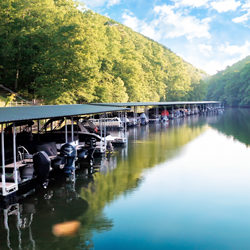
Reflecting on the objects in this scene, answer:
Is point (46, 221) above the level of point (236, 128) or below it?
below

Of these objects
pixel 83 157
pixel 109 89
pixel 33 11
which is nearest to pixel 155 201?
pixel 83 157

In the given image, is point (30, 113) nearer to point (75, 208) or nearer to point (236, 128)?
point (75, 208)

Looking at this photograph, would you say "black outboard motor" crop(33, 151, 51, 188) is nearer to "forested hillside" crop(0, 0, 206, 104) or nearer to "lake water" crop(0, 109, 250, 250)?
"lake water" crop(0, 109, 250, 250)

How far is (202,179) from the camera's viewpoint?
13094mm

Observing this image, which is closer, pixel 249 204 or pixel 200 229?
A: pixel 200 229

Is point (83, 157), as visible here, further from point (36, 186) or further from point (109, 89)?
point (109, 89)

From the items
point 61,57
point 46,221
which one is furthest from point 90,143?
point 61,57

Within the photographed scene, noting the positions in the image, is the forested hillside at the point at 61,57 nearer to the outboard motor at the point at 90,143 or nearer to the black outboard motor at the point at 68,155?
the outboard motor at the point at 90,143

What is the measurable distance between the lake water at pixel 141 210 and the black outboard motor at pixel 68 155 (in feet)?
2.17

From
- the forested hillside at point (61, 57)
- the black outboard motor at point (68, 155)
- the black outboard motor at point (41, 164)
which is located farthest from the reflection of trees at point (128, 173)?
the forested hillside at point (61, 57)

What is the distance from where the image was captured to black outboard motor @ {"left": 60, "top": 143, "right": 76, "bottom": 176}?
13250 mm

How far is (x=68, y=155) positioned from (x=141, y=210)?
486 centimetres

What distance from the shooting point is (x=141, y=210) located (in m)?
9.57

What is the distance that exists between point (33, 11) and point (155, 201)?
1797 inches
